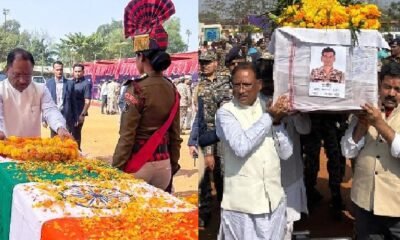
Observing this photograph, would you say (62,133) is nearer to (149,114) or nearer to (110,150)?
(149,114)

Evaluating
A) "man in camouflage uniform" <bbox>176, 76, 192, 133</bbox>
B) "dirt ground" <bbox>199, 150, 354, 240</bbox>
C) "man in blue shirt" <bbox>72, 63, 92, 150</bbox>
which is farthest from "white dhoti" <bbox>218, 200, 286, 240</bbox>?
"man in camouflage uniform" <bbox>176, 76, 192, 133</bbox>

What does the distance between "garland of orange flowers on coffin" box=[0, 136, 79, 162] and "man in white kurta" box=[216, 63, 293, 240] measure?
58.7 inches

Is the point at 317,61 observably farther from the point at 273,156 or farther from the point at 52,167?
the point at 52,167

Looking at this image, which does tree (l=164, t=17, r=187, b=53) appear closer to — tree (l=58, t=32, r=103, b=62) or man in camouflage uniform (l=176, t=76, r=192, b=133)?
man in camouflage uniform (l=176, t=76, r=192, b=133)

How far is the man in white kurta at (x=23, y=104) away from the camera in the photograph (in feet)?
15.6

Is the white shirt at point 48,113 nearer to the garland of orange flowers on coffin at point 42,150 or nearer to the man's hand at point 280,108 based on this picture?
the garland of orange flowers on coffin at point 42,150

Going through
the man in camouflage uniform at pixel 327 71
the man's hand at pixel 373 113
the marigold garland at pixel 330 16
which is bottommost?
the man's hand at pixel 373 113

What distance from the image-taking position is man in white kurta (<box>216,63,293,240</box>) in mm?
2916

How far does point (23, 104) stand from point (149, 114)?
177 centimetres

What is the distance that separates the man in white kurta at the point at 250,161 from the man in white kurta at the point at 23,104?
6.84 ft

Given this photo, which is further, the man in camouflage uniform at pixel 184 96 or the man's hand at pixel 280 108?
the man in camouflage uniform at pixel 184 96

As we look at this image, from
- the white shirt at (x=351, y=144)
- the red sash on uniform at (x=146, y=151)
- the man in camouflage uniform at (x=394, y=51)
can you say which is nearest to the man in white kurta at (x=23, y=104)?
the red sash on uniform at (x=146, y=151)

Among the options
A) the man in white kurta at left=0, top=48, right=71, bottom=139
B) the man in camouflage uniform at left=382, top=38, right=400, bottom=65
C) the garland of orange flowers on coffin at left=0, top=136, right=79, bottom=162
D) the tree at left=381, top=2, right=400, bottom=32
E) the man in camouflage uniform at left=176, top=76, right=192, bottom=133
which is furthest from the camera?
the man in camouflage uniform at left=176, top=76, right=192, bottom=133

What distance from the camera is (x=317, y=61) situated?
2.85 metres
